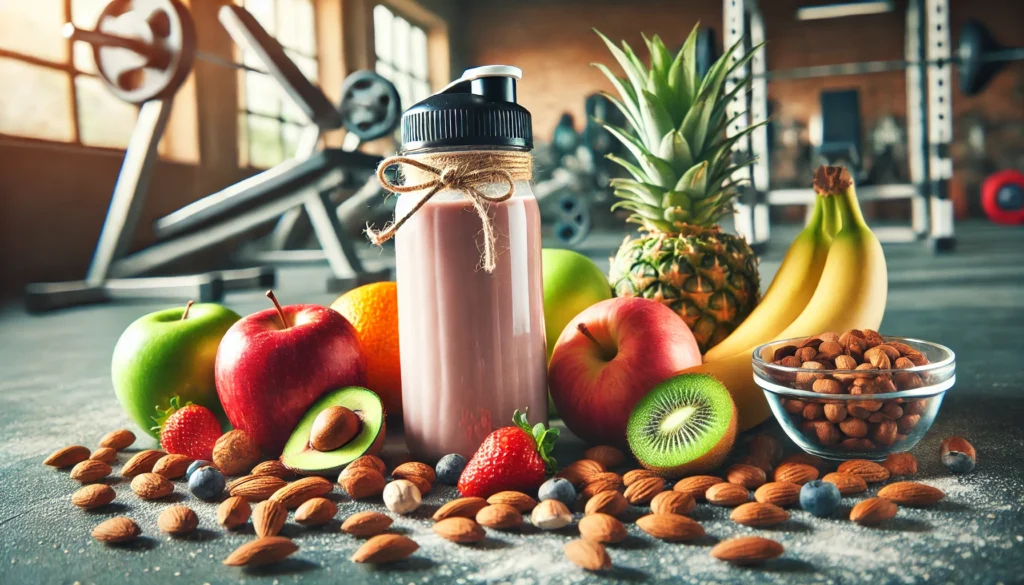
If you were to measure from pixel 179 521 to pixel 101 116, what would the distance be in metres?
4.64

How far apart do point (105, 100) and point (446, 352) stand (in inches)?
182

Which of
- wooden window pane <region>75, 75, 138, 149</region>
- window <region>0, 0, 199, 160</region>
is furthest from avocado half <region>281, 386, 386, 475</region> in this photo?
wooden window pane <region>75, 75, 138, 149</region>

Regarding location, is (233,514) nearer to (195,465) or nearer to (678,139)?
(195,465)

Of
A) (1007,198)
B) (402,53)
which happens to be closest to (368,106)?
(402,53)

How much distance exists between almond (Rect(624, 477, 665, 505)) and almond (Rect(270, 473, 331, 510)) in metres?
0.31

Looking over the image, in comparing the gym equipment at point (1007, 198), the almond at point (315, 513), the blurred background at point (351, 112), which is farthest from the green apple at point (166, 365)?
the gym equipment at point (1007, 198)

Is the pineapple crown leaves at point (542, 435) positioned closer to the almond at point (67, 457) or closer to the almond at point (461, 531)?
the almond at point (461, 531)

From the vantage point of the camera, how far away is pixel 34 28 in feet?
13.7

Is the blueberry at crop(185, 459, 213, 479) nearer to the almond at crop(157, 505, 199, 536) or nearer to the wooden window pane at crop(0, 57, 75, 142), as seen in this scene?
the almond at crop(157, 505, 199, 536)

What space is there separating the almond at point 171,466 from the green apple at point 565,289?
1.72 feet

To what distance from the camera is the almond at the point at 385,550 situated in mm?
681

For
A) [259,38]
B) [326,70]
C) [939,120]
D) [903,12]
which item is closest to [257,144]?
[326,70]

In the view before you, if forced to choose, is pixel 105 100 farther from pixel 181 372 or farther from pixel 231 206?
pixel 181 372

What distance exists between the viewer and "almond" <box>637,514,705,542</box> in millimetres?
707
